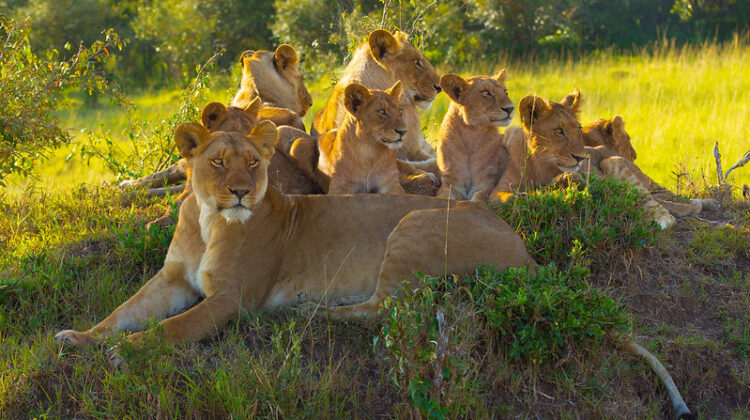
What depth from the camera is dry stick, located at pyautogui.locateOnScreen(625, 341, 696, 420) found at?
11.8 feet

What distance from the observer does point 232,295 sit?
3.93m

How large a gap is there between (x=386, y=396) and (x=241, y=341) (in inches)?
30.0

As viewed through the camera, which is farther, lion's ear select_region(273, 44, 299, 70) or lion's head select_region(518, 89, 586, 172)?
lion's ear select_region(273, 44, 299, 70)

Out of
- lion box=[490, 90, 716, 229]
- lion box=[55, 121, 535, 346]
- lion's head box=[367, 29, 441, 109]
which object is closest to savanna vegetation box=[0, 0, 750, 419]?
lion box=[55, 121, 535, 346]

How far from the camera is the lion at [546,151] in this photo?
5.22m

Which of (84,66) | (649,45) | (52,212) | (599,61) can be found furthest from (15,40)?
(649,45)

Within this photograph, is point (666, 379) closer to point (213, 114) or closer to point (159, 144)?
point (213, 114)

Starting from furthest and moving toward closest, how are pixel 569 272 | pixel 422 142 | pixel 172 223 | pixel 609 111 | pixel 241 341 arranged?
pixel 609 111
pixel 422 142
pixel 172 223
pixel 569 272
pixel 241 341

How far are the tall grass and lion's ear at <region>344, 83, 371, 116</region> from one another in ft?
9.20

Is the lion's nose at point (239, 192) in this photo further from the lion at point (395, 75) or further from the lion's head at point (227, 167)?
the lion at point (395, 75)

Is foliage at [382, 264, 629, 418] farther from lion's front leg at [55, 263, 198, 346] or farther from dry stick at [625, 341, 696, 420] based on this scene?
lion's front leg at [55, 263, 198, 346]

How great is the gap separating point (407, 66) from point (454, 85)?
3.28 feet

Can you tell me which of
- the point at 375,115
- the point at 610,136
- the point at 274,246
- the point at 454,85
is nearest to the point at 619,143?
the point at 610,136

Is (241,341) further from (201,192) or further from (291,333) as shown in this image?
(201,192)
